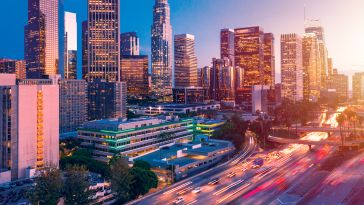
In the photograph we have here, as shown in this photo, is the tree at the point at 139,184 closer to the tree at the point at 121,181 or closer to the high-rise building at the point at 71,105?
the tree at the point at 121,181

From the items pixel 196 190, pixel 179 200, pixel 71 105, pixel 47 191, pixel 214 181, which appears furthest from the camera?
pixel 71 105

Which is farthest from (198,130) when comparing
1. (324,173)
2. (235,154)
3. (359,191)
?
(359,191)

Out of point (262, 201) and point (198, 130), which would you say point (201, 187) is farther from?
point (198, 130)

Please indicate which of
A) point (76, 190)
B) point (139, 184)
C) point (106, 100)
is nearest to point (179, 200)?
point (139, 184)

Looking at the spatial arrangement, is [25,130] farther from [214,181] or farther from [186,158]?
[214,181]

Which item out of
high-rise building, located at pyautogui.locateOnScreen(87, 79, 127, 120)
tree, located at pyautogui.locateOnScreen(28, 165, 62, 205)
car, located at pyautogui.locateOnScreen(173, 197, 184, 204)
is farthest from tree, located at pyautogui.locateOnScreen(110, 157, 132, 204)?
high-rise building, located at pyautogui.locateOnScreen(87, 79, 127, 120)

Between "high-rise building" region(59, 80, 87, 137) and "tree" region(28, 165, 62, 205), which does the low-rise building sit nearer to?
"tree" region(28, 165, 62, 205)

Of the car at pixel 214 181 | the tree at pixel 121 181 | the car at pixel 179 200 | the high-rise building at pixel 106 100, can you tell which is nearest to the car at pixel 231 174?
the car at pixel 214 181
